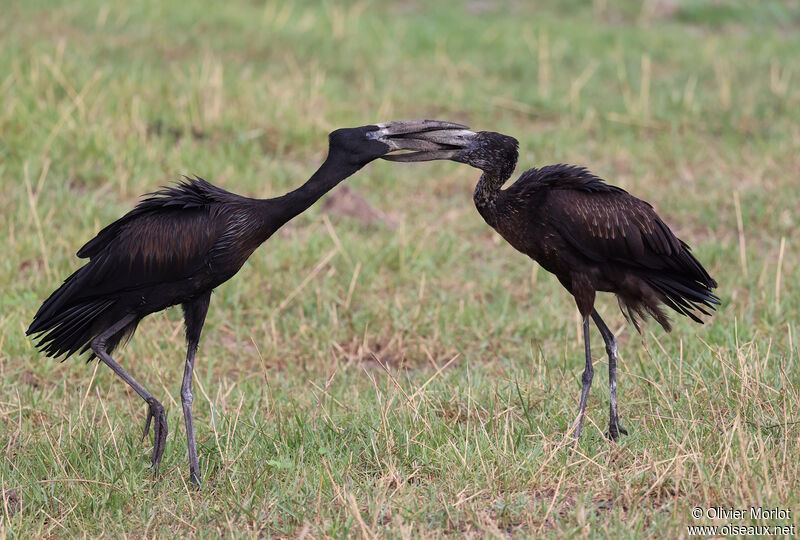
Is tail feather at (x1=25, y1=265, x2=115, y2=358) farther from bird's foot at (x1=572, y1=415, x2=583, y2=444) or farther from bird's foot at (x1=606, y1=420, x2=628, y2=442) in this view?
bird's foot at (x1=606, y1=420, x2=628, y2=442)

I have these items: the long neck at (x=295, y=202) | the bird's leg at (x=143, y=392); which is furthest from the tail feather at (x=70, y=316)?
the long neck at (x=295, y=202)

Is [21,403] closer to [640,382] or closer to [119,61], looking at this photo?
[640,382]

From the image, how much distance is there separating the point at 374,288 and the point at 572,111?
3807mm

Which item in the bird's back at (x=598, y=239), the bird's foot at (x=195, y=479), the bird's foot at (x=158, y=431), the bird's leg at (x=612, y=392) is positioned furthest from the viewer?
the bird's back at (x=598, y=239)

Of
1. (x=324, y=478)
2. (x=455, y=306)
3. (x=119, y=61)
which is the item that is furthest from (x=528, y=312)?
(x=119, y=61)

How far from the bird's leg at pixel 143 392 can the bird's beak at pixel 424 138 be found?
1397mm

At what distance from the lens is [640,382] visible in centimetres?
530

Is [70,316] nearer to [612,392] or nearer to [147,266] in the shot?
[147,266]

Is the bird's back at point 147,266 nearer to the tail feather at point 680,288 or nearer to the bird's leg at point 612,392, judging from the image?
the bird's leg at point 612,392

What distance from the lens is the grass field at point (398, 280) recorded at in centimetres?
418

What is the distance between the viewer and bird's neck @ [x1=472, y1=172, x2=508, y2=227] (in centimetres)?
494

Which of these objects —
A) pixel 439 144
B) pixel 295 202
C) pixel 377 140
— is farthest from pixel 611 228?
pixel 295 202

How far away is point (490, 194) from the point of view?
4.95 meters

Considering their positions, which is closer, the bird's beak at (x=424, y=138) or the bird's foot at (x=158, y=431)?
the bird's foot at (x=158, y=431)
